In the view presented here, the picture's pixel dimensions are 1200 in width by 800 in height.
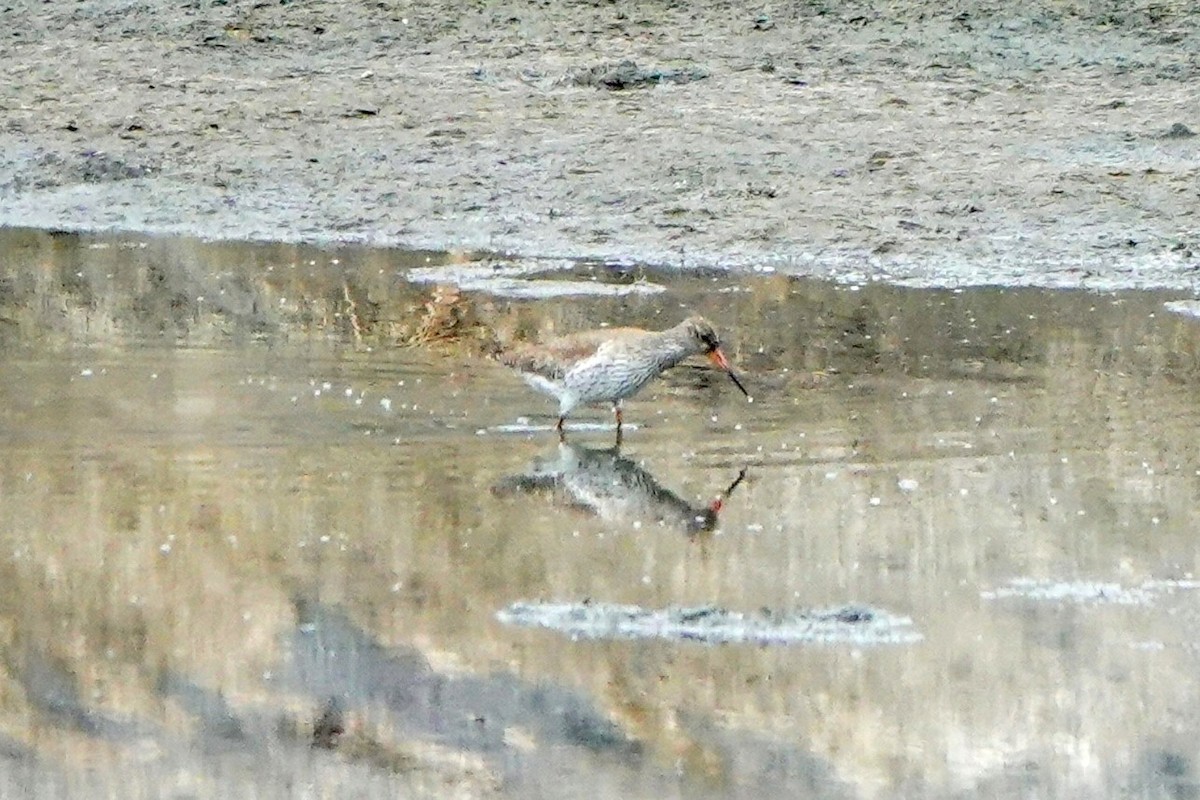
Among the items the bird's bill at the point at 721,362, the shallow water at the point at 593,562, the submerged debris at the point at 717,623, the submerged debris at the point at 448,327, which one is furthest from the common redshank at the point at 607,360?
the submerged debris at the point at 717,623

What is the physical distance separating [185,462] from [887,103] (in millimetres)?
6632

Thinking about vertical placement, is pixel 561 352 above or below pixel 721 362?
above

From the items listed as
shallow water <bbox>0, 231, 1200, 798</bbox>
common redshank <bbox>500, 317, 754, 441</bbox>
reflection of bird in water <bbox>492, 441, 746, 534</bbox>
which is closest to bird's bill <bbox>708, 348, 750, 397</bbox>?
common redshank <bbox>500, 317, 754, 441</bbox>

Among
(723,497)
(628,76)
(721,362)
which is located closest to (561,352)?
(721,362)

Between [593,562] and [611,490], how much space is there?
781 millimetres

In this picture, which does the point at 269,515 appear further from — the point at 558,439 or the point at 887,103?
the point at 887,103

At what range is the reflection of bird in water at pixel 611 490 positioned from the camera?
6520 millimetres

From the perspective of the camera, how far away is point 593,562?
606cm

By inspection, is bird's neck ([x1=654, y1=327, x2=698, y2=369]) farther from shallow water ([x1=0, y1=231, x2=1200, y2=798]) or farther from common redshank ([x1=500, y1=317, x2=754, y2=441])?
shallow water ([x1=0, y1=231, x2=1200, y2=798])

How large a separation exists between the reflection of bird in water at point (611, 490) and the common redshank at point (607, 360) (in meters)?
0.30

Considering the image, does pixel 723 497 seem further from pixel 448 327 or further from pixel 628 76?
pixel 628 76

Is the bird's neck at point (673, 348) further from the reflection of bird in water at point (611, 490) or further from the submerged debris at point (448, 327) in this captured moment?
the submerged debris at point (448, 327)

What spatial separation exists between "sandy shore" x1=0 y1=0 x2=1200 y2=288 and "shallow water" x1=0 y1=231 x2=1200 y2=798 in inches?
70.0

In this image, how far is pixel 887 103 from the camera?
42.1 ft
